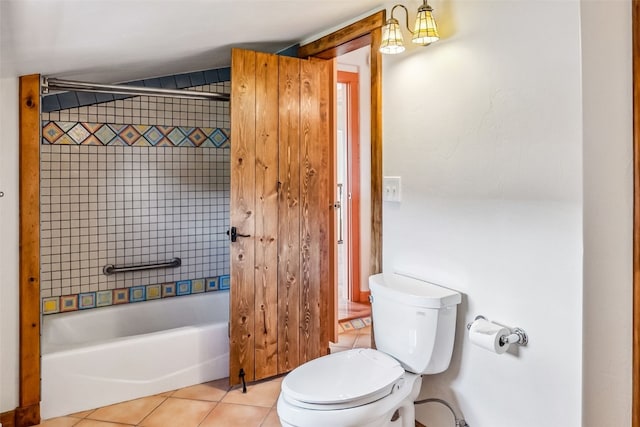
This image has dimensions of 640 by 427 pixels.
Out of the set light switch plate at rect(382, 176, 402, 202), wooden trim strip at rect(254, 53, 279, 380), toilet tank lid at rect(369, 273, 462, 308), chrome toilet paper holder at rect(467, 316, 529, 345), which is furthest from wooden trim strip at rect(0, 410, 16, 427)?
chrome toilet paper holder at rect(467, 316, 529, 345)

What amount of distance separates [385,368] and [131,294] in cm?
199

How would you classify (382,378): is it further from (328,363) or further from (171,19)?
(171,19)

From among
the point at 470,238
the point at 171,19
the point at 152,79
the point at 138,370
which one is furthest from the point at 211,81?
the point at 470,238

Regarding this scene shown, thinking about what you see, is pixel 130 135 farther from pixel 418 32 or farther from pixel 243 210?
pixel 418 32

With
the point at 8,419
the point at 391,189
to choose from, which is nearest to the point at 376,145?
→ the point at 391,189

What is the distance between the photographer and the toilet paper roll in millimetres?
1465

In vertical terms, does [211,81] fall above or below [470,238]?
above

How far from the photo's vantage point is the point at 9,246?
6.40 ft

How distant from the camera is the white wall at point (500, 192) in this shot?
1.37 meters

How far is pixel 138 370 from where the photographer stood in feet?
7.47

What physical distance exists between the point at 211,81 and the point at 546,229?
2513 millimetres

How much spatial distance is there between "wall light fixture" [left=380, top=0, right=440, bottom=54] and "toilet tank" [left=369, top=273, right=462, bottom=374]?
1066 millimetres

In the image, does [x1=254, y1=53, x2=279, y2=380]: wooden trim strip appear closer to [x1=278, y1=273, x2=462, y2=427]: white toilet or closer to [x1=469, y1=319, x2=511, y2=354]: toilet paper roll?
[x1=278, y1=273, x2=462, y2=427]: white toilet

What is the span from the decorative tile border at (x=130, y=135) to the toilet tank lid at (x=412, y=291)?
179 centimetres
